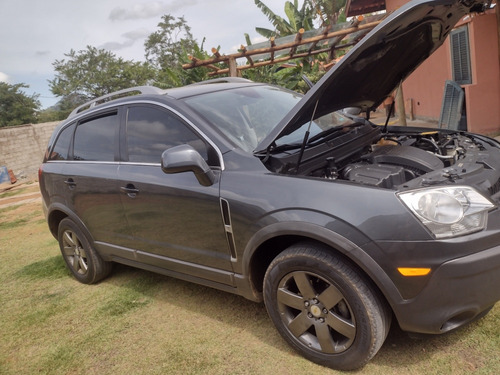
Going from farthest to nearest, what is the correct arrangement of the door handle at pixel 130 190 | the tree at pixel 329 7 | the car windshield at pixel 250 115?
the tree at pixel 329 7, the door handle at pixel 130 190, the car windshield at pixel 250 115

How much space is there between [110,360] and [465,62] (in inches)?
353

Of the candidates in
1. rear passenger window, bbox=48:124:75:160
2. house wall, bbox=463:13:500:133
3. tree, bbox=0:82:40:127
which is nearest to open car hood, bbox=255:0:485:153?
rear passenger window, bbox=48:124:75:160

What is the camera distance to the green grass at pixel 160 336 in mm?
2477

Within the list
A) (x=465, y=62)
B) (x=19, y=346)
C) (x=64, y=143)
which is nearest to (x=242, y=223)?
(x=19, y=346)

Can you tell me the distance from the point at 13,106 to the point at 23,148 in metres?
26.1

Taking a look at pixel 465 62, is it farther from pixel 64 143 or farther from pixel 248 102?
pixel 64 143

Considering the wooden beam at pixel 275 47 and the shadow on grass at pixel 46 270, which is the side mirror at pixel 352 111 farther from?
the wooden beam at pixel 275 47

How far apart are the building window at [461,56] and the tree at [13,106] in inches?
1518

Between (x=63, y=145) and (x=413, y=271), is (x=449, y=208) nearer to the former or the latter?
(x=413, y=271)

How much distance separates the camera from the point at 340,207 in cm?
224

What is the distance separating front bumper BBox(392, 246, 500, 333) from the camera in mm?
2037

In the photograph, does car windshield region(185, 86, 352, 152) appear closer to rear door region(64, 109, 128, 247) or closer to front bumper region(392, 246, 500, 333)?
rear door region(64, 109, 128, 247)

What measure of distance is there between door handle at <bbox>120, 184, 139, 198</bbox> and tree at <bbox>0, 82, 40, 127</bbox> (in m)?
40.5

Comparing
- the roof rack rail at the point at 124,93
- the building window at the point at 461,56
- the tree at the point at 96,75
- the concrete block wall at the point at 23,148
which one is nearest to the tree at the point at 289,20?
the building window at the point at 461,56
